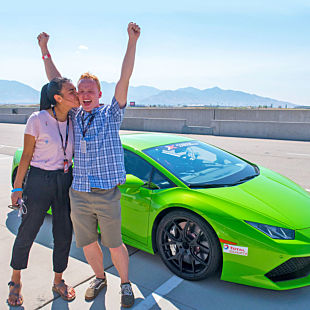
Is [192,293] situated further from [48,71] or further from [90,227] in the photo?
[48,71]

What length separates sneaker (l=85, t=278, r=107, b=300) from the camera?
105 inches

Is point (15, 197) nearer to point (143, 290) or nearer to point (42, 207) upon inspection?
point (42, 207)

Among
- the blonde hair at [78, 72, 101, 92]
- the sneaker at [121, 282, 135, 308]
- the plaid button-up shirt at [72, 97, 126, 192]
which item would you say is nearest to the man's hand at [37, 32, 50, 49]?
the blonde hair at [78, 72, 101, 92]

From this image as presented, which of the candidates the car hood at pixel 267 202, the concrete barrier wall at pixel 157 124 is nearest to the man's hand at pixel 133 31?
the car hood at pixel 267 202

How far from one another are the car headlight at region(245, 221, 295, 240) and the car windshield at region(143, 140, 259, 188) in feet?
2.17

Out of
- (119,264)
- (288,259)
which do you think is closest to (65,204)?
(119,264)

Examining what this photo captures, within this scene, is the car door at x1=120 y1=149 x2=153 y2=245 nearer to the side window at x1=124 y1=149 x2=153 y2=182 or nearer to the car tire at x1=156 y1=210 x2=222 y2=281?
the side window at x1=124 y1=149 x2=153 y2=182

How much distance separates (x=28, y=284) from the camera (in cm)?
289

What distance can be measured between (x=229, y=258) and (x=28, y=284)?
1840 mm

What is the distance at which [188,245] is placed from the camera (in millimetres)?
2893

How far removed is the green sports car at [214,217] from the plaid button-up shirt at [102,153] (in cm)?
74

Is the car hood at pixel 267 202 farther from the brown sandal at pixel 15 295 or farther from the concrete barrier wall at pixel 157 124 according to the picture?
the concrete barrier wall at pixel 157 124

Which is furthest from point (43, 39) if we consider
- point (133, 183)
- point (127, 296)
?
point (127, 296)

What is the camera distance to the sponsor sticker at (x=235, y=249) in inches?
99.5
